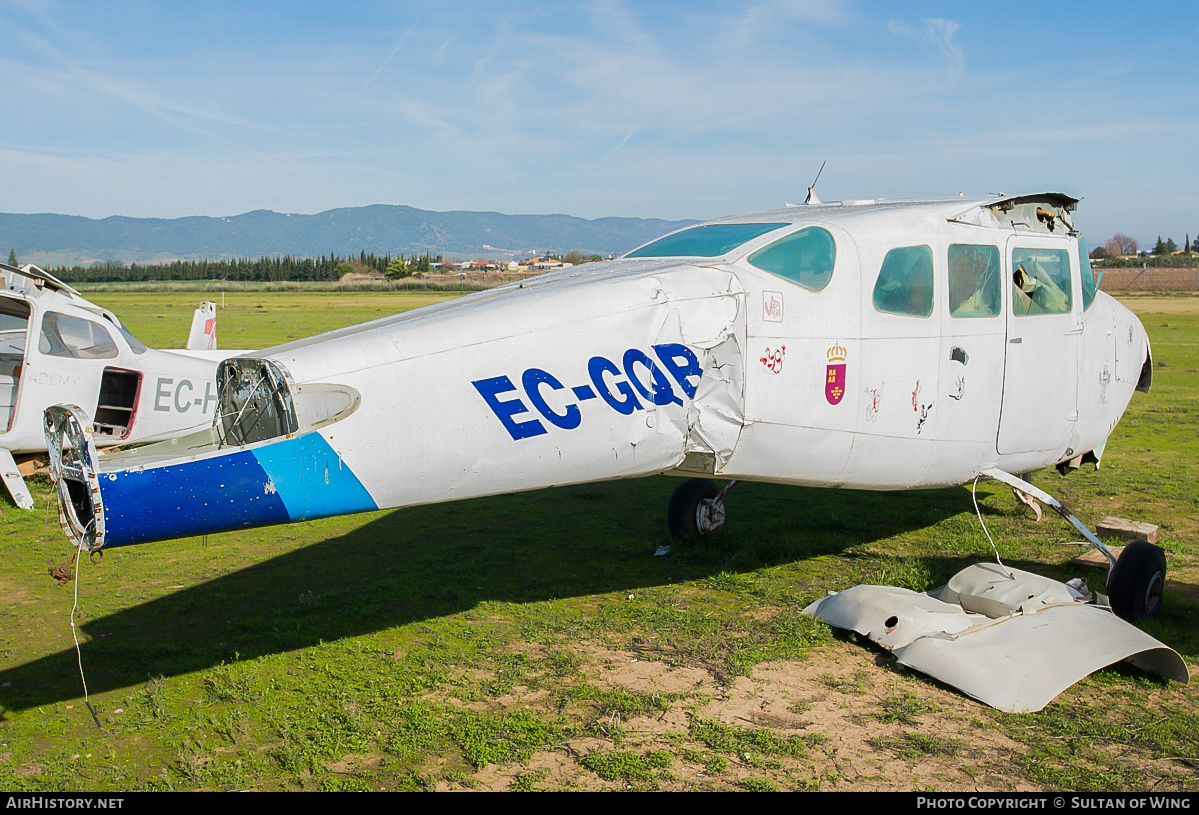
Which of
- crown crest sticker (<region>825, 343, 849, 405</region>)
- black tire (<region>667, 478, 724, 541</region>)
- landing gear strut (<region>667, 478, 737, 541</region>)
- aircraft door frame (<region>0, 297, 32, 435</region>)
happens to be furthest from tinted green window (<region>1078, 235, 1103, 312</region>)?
aircraft door frame (<region>0, 297, 32, 435</region>)

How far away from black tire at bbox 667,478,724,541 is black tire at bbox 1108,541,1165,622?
3.64m

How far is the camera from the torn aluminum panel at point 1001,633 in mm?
5340

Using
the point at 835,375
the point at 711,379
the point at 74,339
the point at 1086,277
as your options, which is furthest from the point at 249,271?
the point at 711,379

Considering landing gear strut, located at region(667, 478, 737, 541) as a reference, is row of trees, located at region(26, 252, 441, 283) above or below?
above

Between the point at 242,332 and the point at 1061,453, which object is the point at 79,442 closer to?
the point at 1061,453

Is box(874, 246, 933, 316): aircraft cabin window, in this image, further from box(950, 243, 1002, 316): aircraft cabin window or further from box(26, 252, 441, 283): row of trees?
box(26, 252, 441, 283): row of trees

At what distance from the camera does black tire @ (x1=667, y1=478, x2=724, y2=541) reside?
348 inches

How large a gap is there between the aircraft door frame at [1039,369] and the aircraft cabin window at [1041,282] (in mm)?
27

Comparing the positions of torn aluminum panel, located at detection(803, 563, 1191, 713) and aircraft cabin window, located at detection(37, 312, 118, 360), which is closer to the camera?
torn aluminum panel, located at detection(803, 563, 1191, 713)

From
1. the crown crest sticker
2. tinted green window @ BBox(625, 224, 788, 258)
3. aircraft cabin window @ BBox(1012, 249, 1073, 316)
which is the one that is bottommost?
the crown crest sticker

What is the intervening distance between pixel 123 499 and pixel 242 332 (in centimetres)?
3637

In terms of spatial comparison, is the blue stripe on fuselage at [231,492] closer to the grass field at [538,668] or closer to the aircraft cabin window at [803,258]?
the grass field at [538,668]

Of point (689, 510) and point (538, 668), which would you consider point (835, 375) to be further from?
point (689, 510)

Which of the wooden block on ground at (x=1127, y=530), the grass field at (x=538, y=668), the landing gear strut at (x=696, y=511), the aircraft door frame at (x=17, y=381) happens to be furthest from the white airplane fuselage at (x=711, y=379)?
the aircraft door frame at (x=17, y=381)
